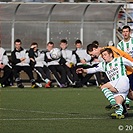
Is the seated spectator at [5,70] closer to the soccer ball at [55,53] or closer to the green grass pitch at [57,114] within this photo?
the soccer ball at [55,53]

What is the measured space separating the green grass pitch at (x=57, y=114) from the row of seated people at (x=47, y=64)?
4030 mm

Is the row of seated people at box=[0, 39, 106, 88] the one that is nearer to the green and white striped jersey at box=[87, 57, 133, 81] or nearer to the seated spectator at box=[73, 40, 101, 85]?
the seated spectator at box=[73, 40, 101, 85]

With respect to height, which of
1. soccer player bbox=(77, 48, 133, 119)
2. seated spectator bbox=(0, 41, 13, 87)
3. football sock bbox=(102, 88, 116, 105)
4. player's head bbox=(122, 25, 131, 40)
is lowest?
seated spectator bbox=(0, 41, 13, 87)

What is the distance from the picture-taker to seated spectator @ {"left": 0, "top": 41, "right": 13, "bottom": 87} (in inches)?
948

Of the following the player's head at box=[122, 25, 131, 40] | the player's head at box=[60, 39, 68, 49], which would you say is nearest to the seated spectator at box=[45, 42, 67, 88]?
the player's head at box=[60, 39, 68, 49]

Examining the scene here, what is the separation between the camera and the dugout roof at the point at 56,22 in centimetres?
2625

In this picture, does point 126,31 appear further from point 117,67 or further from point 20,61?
point 20,61

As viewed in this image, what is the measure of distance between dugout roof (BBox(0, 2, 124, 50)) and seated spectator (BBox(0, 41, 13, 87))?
6.77 feet

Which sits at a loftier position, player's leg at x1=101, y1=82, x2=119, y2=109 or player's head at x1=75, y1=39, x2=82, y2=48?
player's head at x1=75, y1=39, x2=82, y2=48

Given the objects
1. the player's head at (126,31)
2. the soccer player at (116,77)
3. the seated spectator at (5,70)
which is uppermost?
the player's head at (126,31)

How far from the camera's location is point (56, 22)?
1037 inches

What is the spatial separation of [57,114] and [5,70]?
11.0 metres

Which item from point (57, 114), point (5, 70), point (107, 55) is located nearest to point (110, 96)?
point (107, 55)

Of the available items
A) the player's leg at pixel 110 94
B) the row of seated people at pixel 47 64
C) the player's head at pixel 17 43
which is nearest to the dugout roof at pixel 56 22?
the row of seated people at pixel 47 64
